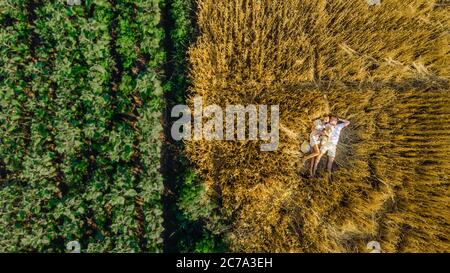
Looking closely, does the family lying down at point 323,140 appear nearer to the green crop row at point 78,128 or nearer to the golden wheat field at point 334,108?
the golden wheat field at point 334,108

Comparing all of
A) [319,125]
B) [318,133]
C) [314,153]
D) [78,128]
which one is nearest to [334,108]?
[319,125]

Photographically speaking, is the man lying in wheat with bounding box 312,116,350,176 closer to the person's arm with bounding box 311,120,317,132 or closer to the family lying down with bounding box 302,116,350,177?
the family lying down with bounding box 302,116,350,177

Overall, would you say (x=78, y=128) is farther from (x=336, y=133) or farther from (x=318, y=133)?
(x=336, y=133)

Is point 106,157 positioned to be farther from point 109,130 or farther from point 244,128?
point 244,128

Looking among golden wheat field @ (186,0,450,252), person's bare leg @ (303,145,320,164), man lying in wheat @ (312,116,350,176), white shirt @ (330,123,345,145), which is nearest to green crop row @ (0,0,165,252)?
golden wheat field @ (186,0,450,252)

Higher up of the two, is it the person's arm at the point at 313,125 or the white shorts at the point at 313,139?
the person's arm at the point at 313,125

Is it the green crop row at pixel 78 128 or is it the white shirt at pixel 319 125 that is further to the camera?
the white shirt at pixel 319 125

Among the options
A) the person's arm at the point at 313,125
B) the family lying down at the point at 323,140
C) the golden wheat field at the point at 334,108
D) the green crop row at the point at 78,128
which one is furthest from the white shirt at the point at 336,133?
the green crop row at the point at 78,128
